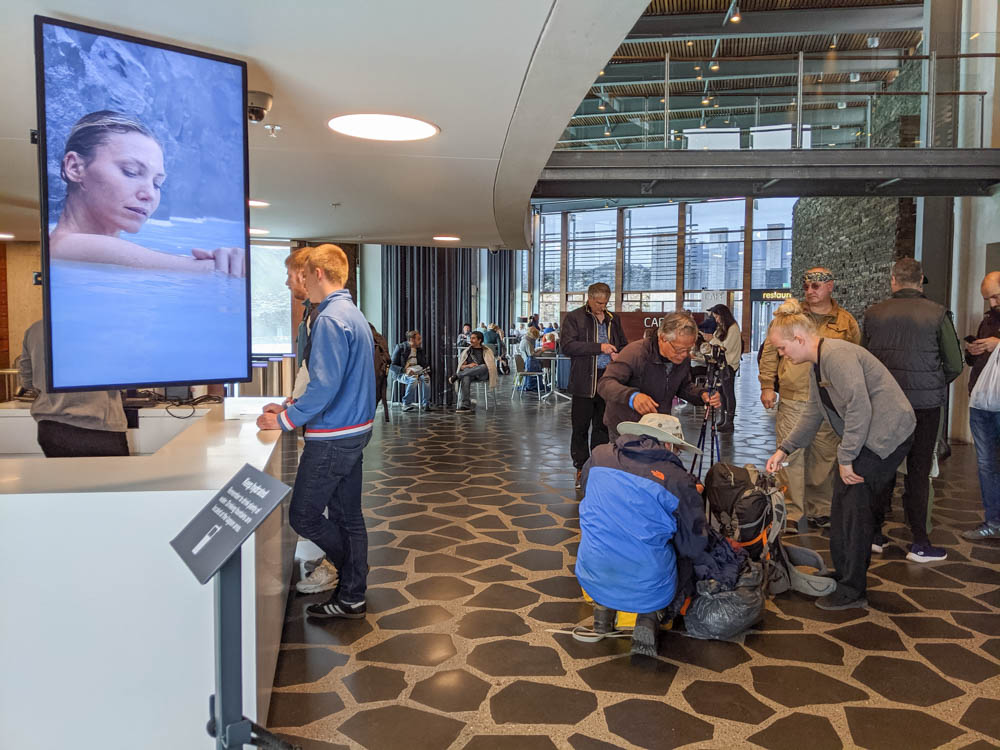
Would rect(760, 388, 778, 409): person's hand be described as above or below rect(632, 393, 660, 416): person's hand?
below

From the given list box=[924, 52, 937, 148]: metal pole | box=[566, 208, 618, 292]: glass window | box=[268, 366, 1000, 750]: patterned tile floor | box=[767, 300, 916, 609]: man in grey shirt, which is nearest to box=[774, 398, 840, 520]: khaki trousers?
box=[268, 366, 1000, 750]: patterned tile floor

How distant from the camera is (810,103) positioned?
876 centimetres

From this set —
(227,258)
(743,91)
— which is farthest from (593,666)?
(743,91)

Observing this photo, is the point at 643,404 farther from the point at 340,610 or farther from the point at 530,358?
the point at 530,358

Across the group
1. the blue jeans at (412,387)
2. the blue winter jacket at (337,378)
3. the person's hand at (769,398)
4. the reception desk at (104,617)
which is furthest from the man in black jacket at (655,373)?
the blue jeans at (412,387)

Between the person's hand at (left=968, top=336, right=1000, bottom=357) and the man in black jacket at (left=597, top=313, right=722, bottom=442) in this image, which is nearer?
the man in black jacket at (left=597, top=313, right=722, bottom=442)

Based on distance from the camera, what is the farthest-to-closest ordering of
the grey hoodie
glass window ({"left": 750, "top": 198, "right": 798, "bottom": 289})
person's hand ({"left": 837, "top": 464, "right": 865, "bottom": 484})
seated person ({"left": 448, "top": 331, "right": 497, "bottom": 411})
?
1. glass window ({"left": 750, "top": 198, "right": 798, "bottom": 289})
2. seated person ({"left": 448, "top": 331, "right": 497, "bottom": 411})
3. person's hand ({"left": 837, "top": 464, "right": 865, "bottom": 484})
4. the grey hoodie

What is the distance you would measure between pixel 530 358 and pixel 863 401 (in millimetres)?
11043

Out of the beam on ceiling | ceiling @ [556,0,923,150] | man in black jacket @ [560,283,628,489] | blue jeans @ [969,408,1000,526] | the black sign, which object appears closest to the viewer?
the black sign

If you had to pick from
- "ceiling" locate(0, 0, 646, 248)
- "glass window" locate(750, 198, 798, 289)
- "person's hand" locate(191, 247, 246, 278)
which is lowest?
"person's hand" locate(191, 247, 246, 278)

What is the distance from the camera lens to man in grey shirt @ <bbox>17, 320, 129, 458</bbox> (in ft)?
11.8

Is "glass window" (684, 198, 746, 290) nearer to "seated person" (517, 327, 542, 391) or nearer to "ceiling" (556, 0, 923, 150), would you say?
"seated person" (517, 327, 542, 391)

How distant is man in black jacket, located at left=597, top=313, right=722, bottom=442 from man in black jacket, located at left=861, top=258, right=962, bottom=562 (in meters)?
1.35

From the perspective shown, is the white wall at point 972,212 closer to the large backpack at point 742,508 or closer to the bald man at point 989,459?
the bald man at point 989,459
